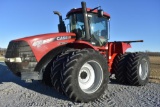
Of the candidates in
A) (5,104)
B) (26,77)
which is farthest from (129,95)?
(5,104)

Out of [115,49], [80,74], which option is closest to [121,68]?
[115,49]

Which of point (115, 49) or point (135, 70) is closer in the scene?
point (135, 70)

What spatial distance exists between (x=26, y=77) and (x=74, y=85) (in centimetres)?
141

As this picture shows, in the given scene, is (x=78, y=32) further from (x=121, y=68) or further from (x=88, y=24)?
(x=121, y=68)

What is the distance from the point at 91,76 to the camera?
679cm

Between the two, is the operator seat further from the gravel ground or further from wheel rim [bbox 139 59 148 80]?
wheel rim [bbox 139 59 148 80]

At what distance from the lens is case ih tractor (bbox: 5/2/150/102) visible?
5961 millimetres

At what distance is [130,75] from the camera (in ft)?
28.3

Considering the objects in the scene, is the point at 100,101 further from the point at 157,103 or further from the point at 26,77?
the point at 26,77

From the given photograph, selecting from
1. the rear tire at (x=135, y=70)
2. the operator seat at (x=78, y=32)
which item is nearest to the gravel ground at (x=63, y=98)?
the rear tire at (x=135, y=70)

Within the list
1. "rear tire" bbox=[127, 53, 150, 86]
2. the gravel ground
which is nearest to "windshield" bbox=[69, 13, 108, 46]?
"rear tire" bbox=[127, 53, 150, 86]

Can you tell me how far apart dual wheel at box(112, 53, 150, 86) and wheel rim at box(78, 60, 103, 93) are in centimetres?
220

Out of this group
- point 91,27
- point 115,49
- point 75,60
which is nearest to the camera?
point 75,60

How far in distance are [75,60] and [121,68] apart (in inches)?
131
